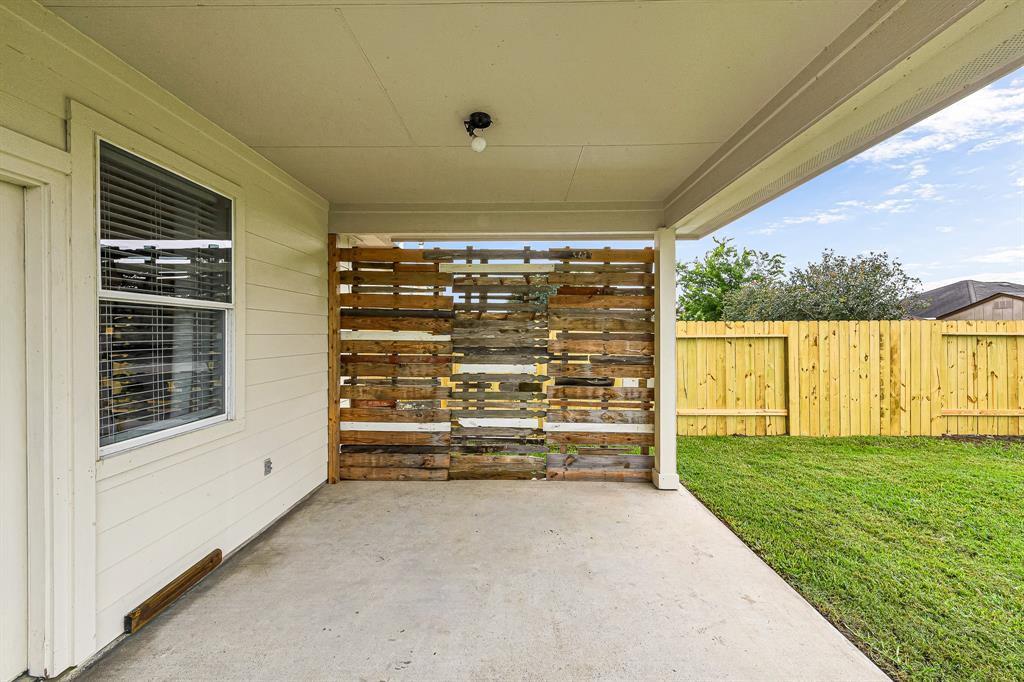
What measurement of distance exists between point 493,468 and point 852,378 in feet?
14.6

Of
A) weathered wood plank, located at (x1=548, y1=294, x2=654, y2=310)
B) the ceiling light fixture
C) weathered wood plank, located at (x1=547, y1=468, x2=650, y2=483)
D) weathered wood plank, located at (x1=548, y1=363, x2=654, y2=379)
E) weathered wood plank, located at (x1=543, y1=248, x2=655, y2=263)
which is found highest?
the ceiling light fixture

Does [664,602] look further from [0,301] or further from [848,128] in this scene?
[0,301]

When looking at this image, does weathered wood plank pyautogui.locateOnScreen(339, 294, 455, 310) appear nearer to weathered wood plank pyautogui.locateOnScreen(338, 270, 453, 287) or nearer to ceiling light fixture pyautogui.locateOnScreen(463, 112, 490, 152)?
weathered wood plank pyautogui.locateOnScreen(338, 270, 453, 287)

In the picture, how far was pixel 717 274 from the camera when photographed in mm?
12750

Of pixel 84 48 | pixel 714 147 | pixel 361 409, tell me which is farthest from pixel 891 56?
pixel 361 409

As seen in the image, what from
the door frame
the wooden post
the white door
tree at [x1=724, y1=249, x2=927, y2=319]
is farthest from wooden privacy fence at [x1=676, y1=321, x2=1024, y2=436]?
the white door

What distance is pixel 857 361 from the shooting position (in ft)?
16.1

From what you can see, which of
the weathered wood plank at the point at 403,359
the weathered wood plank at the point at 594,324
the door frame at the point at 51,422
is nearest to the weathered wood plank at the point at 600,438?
the weathered wood plank at the point at 594,324

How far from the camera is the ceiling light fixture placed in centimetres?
213

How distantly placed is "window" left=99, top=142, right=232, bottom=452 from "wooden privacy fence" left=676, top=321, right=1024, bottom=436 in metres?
4.73

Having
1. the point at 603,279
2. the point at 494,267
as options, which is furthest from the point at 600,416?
the point at 494,267

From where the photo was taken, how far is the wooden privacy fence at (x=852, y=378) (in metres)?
4.80

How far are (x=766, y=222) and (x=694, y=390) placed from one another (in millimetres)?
10706

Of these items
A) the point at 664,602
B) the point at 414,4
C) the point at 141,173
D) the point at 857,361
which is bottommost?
the point at 664,602
